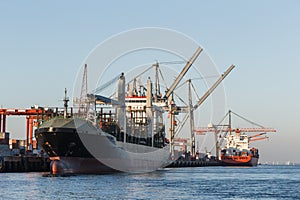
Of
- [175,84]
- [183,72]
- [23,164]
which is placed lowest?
[23,164]

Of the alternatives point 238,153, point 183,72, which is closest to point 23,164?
point 183,72

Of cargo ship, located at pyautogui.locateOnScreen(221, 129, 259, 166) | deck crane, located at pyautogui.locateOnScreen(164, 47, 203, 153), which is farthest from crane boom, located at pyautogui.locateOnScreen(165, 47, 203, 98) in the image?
cargo ship, located at pyautogui.locateOnScreen(221, 129, 259, 166)

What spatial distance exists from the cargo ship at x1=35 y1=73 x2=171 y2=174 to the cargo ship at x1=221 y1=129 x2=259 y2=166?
246ft

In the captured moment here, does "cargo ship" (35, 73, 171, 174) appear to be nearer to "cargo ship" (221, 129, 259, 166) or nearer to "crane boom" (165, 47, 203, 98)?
"crane boom" (165, 47, 203, 98)

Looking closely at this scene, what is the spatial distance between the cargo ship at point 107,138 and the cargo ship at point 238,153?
7487 cm

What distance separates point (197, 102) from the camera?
144625 millimetres

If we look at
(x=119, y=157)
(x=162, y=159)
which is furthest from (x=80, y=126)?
(x=162, y=159)

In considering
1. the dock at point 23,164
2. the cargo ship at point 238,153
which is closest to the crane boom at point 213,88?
the cargo ship at point 238,153

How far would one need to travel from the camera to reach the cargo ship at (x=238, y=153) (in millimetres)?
181875

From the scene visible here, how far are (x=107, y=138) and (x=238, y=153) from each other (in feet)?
398

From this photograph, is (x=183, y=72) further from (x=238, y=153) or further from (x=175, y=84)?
(x=238, y=153)

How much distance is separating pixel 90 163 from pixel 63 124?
6.21 metres

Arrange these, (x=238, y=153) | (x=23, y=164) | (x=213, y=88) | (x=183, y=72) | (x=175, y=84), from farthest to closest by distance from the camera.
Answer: (x=238, y=153), (x=213, y=88), (x=183, y=72), (x=175, y=84), (x=23, y=164)

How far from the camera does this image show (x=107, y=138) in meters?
75.6
